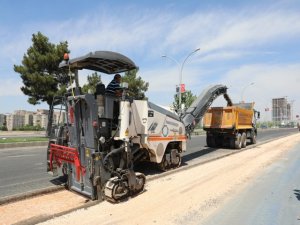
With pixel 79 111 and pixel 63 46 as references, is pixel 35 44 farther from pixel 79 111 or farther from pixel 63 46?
pixel 79 111

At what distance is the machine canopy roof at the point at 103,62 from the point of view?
24.6ft

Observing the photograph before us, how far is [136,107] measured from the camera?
8.62 meters

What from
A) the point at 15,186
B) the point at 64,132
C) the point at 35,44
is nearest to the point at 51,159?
the point at 64,132

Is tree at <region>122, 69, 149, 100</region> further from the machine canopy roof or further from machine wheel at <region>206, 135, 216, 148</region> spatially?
the machine canopy roof

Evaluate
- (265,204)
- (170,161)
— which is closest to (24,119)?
(170,161)

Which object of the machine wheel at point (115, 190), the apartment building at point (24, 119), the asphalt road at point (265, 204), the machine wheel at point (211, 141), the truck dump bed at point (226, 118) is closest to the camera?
the asphalt road at point (265, 204)

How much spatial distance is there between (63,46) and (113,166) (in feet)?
74.8

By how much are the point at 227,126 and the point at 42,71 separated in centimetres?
1665

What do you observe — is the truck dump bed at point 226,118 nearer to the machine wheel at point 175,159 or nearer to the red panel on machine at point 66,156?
the machine wheel at point 175,159

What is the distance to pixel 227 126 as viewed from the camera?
1864 centimetres

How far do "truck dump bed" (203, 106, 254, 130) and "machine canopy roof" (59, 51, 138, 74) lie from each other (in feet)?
36.1

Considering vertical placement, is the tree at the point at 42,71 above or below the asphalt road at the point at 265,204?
above

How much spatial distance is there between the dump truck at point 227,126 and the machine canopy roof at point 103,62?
36.3ft

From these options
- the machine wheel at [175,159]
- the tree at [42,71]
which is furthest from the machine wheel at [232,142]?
the tree at [42,71]
